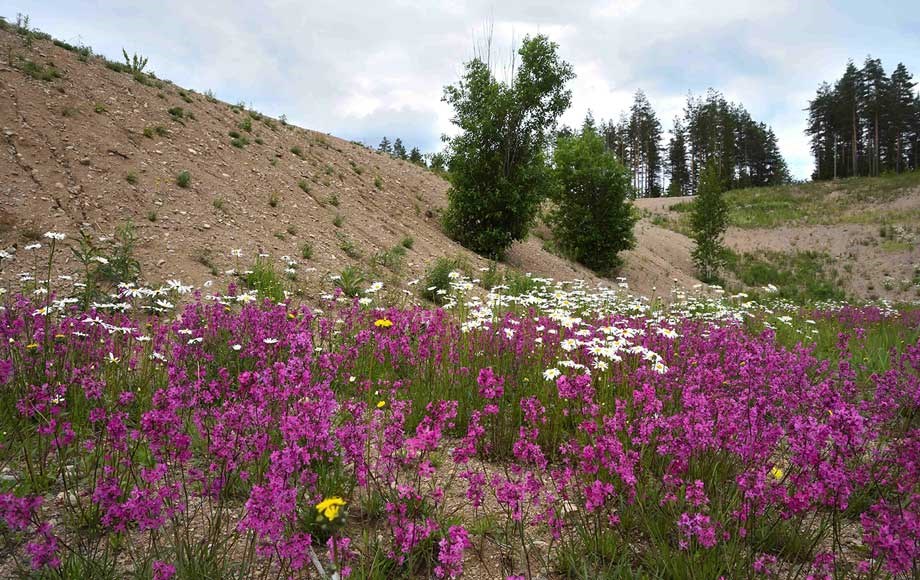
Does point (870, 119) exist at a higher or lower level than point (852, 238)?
higher

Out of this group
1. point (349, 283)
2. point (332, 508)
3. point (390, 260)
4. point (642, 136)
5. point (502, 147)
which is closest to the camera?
point (332, 508)

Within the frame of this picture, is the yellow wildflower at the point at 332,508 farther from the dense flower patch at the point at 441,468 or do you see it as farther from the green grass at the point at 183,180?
the green grass at the point at 183,180

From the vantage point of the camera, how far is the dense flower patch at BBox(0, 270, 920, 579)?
6.44ft

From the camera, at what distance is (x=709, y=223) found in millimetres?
26078

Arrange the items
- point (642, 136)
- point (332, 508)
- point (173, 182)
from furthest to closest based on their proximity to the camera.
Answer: point (642, 136) < point (173, 182) < point (332, 508)

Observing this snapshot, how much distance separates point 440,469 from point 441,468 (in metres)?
0.03

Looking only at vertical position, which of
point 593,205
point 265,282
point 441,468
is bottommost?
point 441,468

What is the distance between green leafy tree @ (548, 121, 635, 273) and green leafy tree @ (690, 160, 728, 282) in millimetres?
6614

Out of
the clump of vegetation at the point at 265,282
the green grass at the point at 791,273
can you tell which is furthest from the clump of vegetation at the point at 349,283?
the green grass at the point at 791,273

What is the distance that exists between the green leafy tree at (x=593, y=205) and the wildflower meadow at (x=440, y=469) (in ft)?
56.0

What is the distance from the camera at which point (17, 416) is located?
3.44 metres

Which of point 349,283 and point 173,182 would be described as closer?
point 349,283

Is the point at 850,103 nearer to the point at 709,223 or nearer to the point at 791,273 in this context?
the point at 791,273

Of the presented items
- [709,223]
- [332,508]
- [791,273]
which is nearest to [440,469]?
[332,508]
